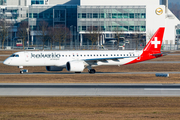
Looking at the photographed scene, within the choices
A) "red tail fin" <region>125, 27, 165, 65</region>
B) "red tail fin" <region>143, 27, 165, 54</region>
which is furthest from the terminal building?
→ "red tail fin" <region>125, 27, 165, 65</region>

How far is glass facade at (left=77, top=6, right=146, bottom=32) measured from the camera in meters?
134

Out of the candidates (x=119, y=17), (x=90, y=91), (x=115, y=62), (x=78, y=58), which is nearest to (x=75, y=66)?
(x=78, y=58)

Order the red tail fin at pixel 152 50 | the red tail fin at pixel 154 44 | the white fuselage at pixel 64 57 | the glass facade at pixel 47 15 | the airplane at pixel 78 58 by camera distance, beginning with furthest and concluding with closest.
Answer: the glass facade at pixel 47 15
the red tail fin at pixel 154 44
the red tail fin at pixel 152 50
the white fuselage at pixel 64 57
the airplane at pixel 78 58

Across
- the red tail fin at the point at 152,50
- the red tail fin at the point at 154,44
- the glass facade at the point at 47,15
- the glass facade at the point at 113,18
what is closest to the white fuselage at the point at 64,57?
the red tail fin at the point at 152,50

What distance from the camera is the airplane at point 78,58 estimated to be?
1770 inches

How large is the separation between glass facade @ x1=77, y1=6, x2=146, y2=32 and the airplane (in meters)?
84.5

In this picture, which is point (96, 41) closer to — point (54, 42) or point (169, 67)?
point (54, 42)

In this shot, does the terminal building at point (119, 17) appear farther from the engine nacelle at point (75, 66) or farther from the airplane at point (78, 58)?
the engine nacelle at point (75, 66)

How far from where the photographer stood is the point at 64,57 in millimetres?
46375

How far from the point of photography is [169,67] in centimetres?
5762

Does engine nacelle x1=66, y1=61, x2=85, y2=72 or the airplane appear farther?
the airplane

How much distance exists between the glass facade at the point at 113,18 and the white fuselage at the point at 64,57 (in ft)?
281

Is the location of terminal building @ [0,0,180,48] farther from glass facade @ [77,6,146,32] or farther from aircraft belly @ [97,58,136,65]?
aircraft belly @ [97,58,136,65]

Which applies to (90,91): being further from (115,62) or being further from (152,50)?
(152,50)
